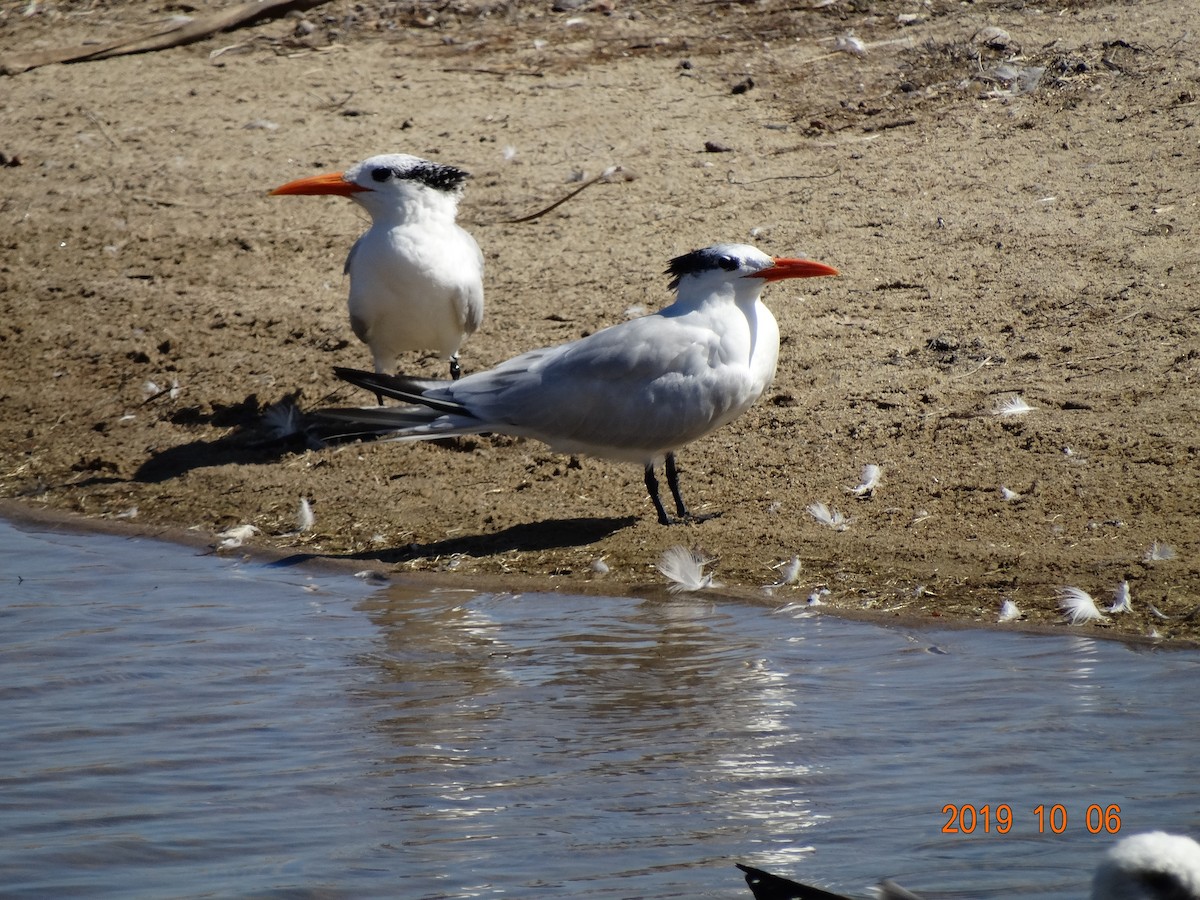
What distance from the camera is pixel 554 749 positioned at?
4582 mm

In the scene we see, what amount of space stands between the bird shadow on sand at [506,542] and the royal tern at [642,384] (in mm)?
279

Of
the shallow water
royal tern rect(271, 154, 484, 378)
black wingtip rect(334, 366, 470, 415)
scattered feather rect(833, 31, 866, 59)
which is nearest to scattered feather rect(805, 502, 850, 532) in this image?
the shallow water

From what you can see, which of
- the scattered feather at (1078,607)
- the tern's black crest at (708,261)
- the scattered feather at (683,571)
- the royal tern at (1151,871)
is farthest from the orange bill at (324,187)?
the royal tern at (1151,871)

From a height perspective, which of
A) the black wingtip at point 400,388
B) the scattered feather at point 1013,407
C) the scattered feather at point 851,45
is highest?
the scattered feather at point 851,45

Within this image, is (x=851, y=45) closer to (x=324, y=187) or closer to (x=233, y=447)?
(x=324, y=187)

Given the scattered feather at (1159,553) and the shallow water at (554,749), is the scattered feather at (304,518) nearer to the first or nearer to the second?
the shallow water at (554,749)

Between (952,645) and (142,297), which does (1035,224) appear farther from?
(142,297)

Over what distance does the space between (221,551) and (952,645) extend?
10.1ft

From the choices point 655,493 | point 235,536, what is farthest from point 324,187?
point 655,493

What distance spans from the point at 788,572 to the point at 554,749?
1.64 m

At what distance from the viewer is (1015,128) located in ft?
30.7

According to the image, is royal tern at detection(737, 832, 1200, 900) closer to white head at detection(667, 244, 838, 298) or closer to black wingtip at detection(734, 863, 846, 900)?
black wingtip at detection(734, 863, 846, 900)

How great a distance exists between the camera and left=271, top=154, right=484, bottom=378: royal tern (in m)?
7.54

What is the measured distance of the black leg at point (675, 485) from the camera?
21.7 ft
